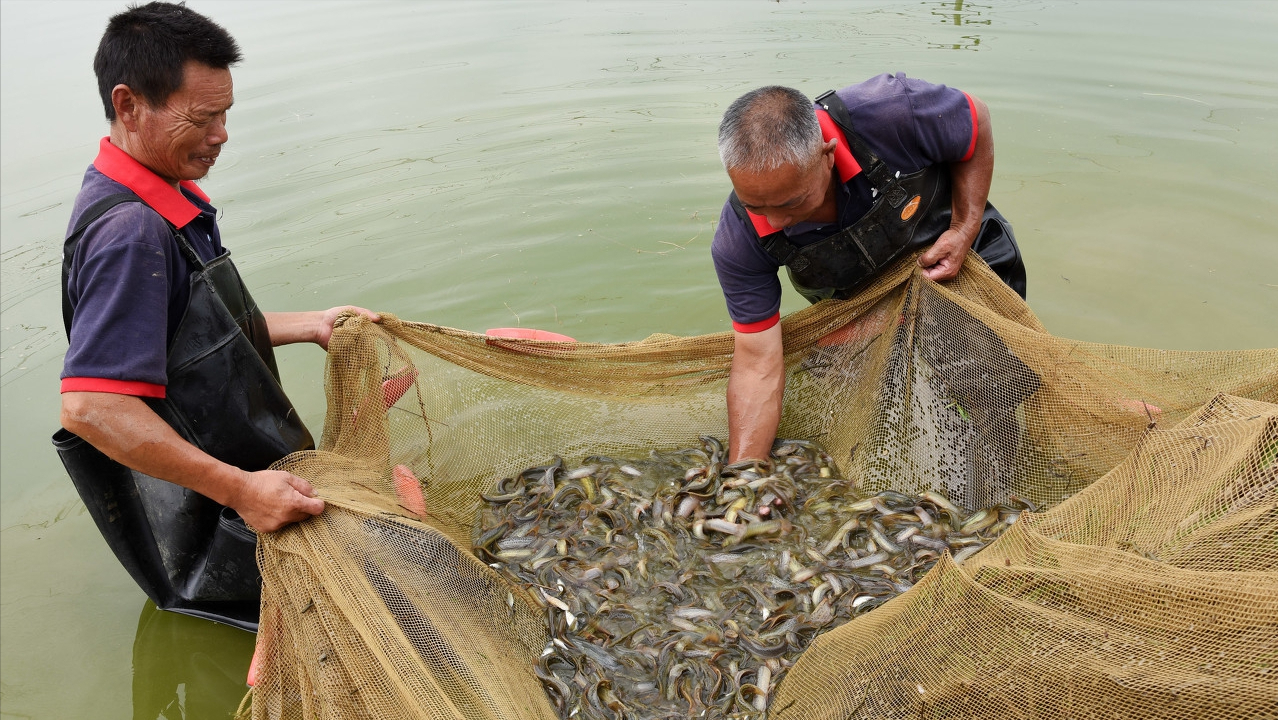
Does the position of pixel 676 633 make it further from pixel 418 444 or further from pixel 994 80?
pixel 994 80

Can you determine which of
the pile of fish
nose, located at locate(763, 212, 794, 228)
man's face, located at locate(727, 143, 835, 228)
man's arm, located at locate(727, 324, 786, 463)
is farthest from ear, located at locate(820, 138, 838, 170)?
the pile of fish

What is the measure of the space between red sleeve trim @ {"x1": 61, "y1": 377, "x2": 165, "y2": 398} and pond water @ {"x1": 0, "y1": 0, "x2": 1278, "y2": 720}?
5.81 feet

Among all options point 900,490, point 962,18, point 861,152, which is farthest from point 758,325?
point 962,18

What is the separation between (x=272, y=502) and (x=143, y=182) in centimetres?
131

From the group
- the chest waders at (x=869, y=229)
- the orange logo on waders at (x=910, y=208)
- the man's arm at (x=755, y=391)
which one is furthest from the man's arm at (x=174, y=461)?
the orange logo on waders at (x=910, y=208)

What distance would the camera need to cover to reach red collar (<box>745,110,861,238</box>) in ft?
12.5

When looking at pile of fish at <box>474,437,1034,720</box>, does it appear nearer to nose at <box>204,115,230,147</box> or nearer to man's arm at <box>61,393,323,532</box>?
man's arm at <box>61,393,323,532</box>

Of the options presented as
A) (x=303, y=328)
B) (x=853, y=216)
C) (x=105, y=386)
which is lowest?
(x=303, y=328)

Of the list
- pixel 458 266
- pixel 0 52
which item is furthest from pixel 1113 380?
pixel 0 52

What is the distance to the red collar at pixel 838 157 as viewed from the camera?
12.5 feet

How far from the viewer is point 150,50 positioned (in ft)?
9.57

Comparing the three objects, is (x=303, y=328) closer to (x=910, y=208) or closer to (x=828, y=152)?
(x=828, y=152)

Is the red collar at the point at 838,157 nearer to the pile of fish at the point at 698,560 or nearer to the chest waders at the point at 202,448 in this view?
the pile of fish at the point at 698,560

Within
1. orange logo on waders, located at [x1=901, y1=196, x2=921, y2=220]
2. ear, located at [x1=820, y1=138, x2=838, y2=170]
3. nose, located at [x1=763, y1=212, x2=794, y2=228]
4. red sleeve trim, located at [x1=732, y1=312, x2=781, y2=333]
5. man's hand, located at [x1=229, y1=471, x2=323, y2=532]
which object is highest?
ear, located at [x1=820, y1=138, x2=838, y2=170]
